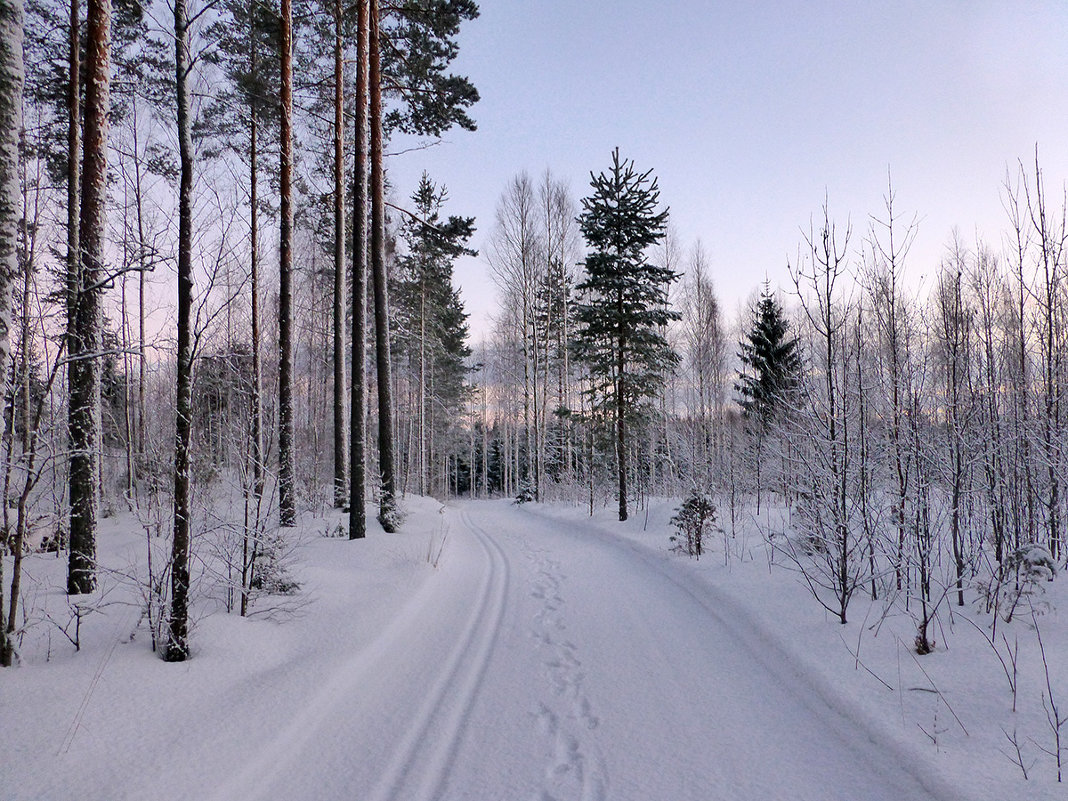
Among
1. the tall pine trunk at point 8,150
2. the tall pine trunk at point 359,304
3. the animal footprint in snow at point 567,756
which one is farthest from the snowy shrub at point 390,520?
the tall pine trunk at point 8,150

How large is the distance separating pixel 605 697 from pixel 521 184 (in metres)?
22.6

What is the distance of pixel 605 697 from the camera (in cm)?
385

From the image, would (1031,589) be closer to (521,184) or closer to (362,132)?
(362,132)

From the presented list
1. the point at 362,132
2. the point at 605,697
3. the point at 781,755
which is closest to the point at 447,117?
the point at 362,132

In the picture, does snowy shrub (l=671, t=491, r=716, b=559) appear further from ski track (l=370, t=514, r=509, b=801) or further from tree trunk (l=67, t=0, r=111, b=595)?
tree trunk (l=67, t=0, r=111, b=595)

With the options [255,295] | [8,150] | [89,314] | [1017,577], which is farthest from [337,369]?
[1017,577]

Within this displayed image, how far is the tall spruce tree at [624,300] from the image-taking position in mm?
14406

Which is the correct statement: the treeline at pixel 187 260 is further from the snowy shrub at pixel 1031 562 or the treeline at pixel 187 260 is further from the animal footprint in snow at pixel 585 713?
the snowy shrub at pixel 1031 562

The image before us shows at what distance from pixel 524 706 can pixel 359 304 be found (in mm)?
7556

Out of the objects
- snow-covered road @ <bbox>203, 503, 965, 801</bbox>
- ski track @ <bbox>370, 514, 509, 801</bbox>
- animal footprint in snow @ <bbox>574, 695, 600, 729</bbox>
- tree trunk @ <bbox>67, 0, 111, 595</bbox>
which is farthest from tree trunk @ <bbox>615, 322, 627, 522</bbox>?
tree trunk @ <bbox>67, 0, 111, 595</bbox>

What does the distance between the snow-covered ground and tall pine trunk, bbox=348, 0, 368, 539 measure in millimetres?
3098

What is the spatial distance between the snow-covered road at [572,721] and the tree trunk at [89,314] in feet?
10.9

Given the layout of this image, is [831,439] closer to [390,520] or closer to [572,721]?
[572,721]

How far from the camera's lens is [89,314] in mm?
5027
